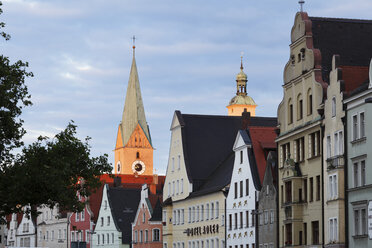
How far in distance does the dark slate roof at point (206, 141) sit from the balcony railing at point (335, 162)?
39707mm

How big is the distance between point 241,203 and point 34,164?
4614cm

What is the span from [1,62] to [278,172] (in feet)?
129

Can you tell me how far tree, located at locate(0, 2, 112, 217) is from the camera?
50.4 m

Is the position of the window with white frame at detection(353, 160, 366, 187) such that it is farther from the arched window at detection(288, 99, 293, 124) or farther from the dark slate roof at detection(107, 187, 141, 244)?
the dark slate roof at detection(107, 187, 141, 244)

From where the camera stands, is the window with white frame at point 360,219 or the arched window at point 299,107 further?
the arched window at point 299,107

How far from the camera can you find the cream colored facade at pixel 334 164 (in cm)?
7138

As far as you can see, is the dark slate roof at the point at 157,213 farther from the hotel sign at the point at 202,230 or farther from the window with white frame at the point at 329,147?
the window with white frame at the point at 329,147

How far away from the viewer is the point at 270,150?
9588cm

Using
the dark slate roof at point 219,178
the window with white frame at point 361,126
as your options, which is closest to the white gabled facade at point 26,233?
the dark slate roof at point 219,178

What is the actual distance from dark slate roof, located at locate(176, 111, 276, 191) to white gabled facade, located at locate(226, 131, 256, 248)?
13.4 meters

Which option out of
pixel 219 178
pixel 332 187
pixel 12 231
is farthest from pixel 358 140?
pixel 12 231

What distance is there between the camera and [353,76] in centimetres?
7306

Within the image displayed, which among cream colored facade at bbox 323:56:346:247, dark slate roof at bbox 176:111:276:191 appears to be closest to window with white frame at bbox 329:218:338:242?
cream colored facade at bbox 323:56:346:247

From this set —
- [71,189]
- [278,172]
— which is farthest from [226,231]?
[71,189]
